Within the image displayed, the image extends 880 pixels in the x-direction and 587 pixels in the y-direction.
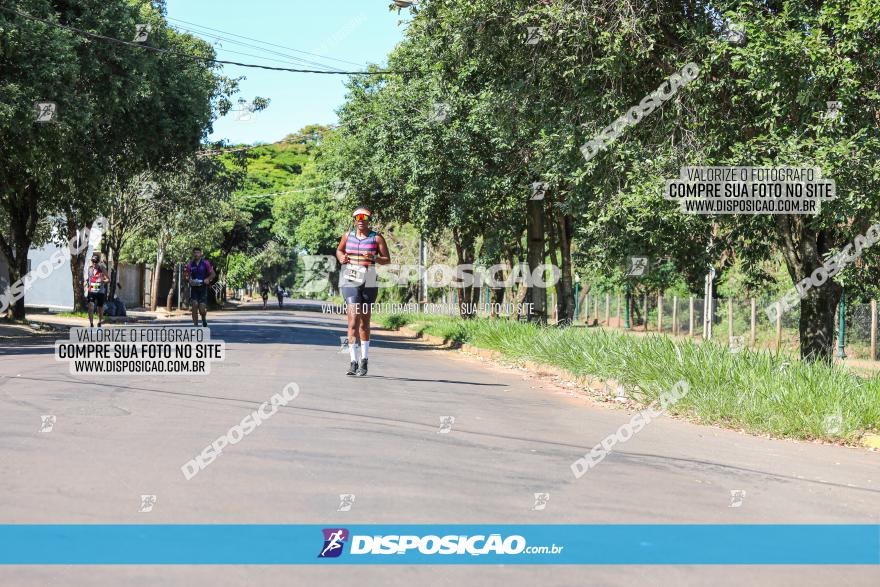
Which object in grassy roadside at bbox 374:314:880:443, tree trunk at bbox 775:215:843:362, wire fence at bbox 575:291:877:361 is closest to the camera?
grassy roadside at bbox 374:314:880:443

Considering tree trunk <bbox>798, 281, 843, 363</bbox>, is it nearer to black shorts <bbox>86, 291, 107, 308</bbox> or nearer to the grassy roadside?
the grassy roadside

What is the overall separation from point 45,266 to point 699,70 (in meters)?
38.9

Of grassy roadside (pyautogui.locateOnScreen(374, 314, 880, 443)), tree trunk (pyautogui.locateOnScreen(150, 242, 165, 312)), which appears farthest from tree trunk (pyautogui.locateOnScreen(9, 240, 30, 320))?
tree trunk (pyautogui.locateOnScreen(150, 242, 165, 312))

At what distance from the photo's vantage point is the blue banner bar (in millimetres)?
4512

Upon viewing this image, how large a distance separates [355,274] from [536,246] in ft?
44.1

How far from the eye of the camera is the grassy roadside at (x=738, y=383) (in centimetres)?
923

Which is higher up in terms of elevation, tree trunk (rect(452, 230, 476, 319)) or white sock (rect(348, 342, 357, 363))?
tree trunk (rect(452, 230, 476, 319))

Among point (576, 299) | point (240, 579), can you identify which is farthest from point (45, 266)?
point (240, 579)

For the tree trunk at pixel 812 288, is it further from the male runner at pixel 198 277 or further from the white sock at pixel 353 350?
the male runner at pixel 198 277

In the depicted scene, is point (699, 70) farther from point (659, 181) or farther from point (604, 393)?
point (604, 393)

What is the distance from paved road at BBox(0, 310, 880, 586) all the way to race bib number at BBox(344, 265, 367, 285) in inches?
65.0

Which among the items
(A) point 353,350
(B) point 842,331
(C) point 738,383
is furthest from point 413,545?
(B) point 842,331

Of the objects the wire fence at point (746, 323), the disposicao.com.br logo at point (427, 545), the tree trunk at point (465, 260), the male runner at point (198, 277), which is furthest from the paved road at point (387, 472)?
the tree trunk at point (465, 260)

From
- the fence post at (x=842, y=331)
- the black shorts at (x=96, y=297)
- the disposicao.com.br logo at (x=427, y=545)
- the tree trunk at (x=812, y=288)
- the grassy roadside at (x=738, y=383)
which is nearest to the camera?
the disposicao.com.br logo at (x=427, y=545)
